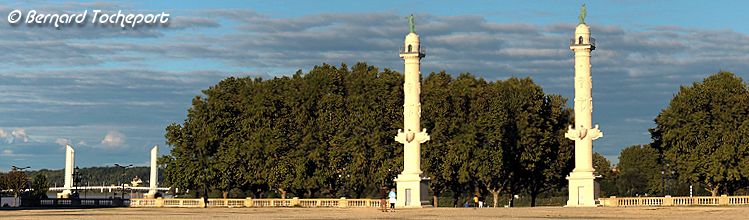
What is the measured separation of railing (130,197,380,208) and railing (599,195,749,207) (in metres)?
16.4

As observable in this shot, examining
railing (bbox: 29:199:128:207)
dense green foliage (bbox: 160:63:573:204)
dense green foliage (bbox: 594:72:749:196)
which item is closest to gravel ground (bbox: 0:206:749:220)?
dense green foliage (bbox: 594:72:749:196)

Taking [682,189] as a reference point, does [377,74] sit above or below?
above

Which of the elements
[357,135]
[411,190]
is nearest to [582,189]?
[411,190]

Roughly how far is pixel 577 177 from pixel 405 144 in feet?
40.1

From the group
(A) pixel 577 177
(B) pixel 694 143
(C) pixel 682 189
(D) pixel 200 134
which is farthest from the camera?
(C) pixel 682 189

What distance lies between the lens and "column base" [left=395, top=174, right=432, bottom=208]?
85000 mm

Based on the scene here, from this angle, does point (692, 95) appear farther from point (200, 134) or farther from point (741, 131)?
point (200, 134)

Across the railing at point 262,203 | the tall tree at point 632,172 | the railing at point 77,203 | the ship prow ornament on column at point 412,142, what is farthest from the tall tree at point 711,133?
the tall tree at point 632,172

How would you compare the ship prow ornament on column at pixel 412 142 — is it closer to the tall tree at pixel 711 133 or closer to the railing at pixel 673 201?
the railing at pixel 673 201

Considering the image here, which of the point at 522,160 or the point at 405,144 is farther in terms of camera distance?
the point at 522,160

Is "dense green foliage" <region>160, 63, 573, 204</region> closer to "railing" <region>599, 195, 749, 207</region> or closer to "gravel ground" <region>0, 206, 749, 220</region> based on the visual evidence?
→ "railing" <region>599, 195, 749, 207</region>

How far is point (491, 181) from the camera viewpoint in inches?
3656

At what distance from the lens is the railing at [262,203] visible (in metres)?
85.4

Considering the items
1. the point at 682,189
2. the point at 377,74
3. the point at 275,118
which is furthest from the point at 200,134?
the point at 682,189
